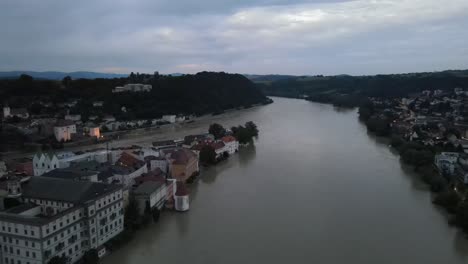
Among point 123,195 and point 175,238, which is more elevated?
point 123,195

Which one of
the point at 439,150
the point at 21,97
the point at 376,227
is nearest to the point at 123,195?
the point at 376,227

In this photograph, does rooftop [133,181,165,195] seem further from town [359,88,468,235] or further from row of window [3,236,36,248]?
town [359,88,468,235]

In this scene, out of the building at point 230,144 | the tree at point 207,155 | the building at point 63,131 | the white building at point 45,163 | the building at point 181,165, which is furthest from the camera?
the building at point 63,131

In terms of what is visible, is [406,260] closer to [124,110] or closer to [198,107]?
[124,110]

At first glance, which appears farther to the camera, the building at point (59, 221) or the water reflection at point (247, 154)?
the water reflection at point (247, 154)

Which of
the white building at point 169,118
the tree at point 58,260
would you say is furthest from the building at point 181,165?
the white building at point 169,118

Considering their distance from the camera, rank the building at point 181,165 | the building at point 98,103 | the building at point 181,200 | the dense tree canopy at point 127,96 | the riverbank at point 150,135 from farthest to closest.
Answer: the building at point 98,103 < the dense tree canopy at point 127,96 < the riverbank at point 150,135 < the building at point 181,165 < the building at point 181,200

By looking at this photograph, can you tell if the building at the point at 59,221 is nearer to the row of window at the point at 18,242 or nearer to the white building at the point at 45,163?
the row of window at the point at 18,242
